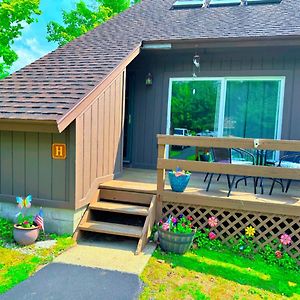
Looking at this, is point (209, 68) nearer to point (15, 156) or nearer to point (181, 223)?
point (181, 223)

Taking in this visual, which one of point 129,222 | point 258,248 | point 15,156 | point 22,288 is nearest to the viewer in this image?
point 22,288

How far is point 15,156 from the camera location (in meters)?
4.25

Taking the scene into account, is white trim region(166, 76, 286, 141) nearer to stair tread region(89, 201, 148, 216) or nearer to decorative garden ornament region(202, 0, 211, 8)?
stair tread region(89, 201, 148, 216)

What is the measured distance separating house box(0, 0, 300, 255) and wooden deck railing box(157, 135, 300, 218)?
46 centimetres

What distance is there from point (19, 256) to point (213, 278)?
89.2 inches

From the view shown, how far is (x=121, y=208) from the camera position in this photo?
426 centimetres

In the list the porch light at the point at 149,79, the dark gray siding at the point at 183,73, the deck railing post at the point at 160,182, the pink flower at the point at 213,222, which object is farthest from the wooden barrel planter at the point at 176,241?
the porch light at the point at 149,79

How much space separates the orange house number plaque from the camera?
3975mm

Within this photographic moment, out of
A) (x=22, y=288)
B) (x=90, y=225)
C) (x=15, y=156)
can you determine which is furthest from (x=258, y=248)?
(x=15, y=156)

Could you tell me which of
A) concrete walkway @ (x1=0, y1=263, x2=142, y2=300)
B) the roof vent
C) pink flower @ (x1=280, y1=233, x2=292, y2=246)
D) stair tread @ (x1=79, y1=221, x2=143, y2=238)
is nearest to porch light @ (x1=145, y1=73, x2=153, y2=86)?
the roof vent

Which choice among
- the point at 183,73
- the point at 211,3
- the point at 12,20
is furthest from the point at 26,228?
the point at 12,20

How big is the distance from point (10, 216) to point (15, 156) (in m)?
0.91

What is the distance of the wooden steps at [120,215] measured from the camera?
12.9 ft

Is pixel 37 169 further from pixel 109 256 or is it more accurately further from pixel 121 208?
pixel 109 256
